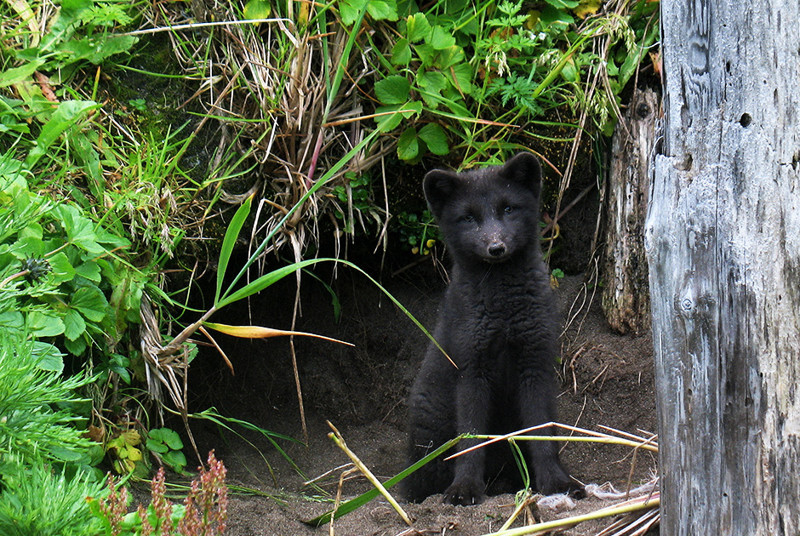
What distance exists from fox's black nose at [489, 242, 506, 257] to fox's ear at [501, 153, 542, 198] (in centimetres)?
43

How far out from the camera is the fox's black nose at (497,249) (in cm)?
369

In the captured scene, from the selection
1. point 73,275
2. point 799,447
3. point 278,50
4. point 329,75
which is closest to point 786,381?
point 799,447

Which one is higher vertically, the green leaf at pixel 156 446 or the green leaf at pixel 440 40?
the green leaf at pixel 440 40

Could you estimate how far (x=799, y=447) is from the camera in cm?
197

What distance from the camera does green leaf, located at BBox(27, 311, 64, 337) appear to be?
9.81 feet

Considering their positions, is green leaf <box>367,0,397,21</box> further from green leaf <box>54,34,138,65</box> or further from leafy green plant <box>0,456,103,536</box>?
leafy green plant <box>0,456,103,536</box>

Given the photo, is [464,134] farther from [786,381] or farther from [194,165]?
[786,381]

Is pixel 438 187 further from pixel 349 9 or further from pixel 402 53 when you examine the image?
pixel 349 9

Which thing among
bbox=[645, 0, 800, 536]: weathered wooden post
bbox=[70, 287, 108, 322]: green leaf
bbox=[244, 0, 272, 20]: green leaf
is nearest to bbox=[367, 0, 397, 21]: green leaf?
bbox=[244, 0, 272, 20]: green leaf

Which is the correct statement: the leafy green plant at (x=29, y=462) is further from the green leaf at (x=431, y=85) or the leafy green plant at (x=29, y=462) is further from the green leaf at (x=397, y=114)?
the green leaf at (x=431, y=85)

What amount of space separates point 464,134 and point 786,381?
282 cm

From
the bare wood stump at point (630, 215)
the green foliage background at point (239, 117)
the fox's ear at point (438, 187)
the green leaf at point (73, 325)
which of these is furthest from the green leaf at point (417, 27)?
the green leaf at point (73, 325)

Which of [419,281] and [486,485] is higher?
[419,281]

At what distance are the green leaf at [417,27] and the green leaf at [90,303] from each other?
2.14 meters
